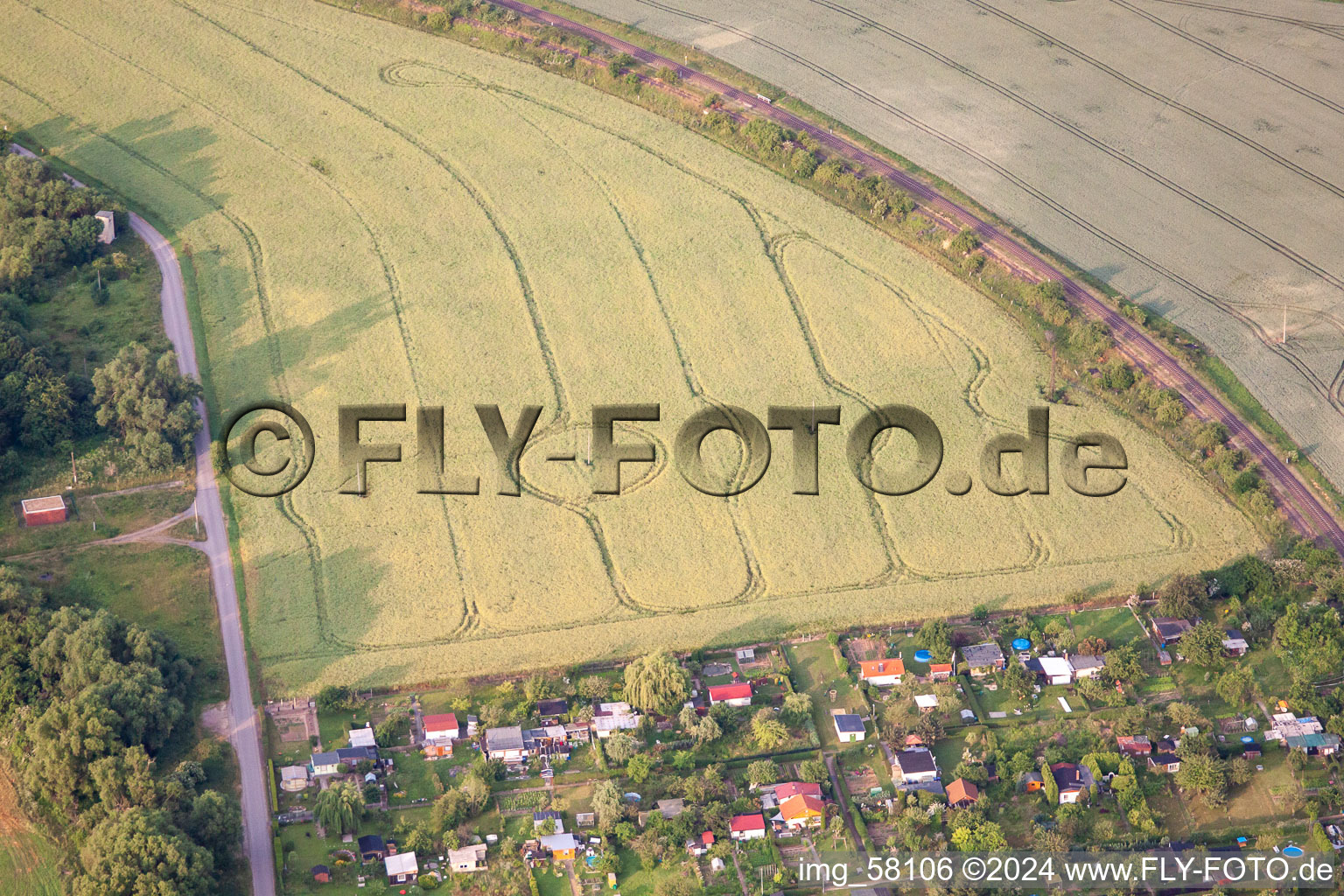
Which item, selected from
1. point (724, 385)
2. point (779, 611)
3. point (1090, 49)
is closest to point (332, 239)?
point (724, 385)

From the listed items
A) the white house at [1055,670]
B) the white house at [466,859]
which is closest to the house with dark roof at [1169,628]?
the white house at [1055,670]

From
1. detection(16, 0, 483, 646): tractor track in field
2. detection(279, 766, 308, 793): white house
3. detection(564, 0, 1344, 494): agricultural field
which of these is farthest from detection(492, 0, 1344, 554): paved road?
detection(279, 766, 308, 793): white house

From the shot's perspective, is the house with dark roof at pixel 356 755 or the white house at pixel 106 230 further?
the white house at pixel 106 230

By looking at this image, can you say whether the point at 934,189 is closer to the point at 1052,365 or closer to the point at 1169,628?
the point at 1052,365

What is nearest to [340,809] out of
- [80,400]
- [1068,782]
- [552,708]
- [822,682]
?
[552,708]

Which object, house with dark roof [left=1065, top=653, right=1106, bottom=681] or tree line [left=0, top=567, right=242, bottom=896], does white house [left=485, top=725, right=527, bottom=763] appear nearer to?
tree line [left=0, top=567, right=242, bottom=896]

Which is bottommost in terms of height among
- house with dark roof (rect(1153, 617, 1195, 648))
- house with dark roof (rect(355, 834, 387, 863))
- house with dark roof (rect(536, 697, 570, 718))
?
house with dark roof (rect(1153, 617, 1195, 648))

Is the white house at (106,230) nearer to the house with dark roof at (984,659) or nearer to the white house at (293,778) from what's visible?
the white house at (293,778)

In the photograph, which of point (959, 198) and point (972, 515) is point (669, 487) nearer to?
point (972, 515)
